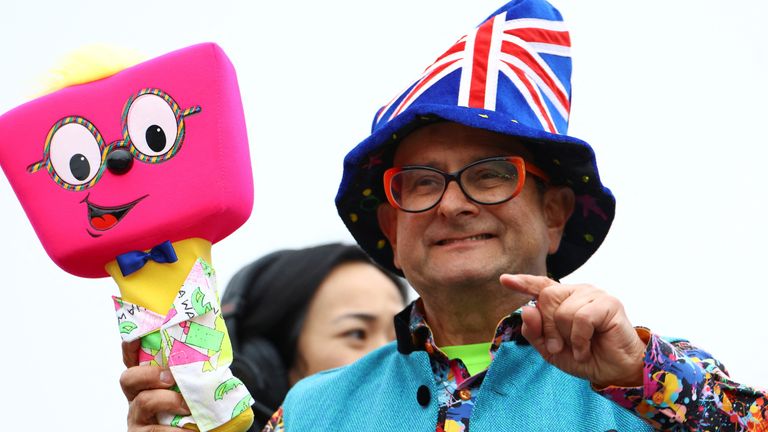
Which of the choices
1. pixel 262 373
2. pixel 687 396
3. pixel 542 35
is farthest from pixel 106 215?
pixel 262 373

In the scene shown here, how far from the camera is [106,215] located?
2.45 meters

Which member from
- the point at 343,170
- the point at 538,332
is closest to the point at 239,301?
the point at 343,170

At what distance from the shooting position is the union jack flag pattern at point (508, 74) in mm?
2660

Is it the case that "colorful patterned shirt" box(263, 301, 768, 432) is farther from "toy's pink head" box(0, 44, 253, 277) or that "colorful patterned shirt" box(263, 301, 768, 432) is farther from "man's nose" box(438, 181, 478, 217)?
"toy's pink head" box(0, 44, 253, 277)

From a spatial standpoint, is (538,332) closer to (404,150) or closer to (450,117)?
(450,117)

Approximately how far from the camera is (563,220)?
280 centimetres

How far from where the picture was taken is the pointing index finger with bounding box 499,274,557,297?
2.03m

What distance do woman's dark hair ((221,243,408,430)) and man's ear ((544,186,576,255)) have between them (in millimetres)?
1559

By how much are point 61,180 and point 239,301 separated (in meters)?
1.81

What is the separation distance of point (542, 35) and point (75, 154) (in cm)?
124

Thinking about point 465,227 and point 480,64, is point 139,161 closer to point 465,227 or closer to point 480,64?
point 465,227

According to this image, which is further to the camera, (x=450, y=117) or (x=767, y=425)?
(x=450, y=117)

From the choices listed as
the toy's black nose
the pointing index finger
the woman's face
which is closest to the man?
the pointing index finger

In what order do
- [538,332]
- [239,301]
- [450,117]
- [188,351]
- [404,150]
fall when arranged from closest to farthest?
[538,332], [188,351], [450,117], [404,150], [239,301]
